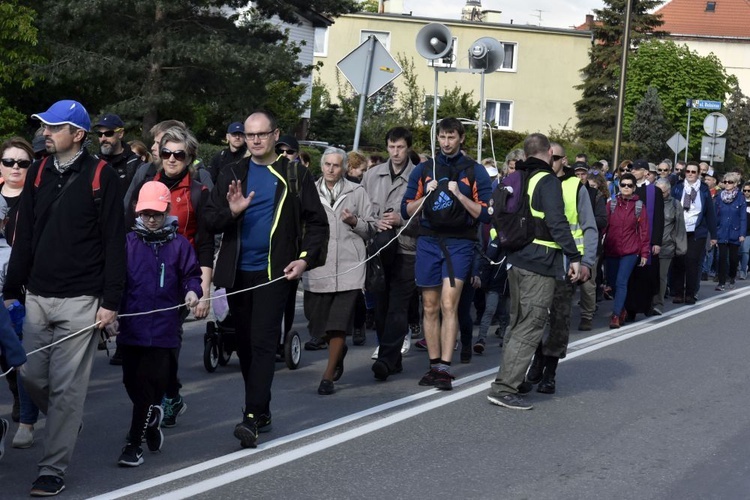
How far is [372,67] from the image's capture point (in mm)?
14969

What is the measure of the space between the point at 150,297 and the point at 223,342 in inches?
144

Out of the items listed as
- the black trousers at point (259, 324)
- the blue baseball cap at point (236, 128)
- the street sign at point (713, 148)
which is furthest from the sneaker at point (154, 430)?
the street sign at point (713, 148)

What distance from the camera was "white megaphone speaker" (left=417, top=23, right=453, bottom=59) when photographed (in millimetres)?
15117

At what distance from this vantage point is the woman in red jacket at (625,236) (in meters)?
15.1

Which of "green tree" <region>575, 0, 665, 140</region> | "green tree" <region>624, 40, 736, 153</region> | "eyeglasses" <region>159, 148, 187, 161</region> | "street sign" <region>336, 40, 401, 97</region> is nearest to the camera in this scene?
"eyeglasses" <region>159, 148, 187, 161</region>

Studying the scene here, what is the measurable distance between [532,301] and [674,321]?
7127mm

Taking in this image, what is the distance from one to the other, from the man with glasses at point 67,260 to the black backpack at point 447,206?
3713 millimetres

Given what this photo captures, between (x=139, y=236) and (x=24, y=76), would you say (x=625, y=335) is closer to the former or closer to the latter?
(x=139, y=236)

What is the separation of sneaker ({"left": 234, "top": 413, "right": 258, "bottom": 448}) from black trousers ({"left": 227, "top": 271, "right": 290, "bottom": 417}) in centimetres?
5

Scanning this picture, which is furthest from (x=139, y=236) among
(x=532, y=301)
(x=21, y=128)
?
(x=21, y=128)

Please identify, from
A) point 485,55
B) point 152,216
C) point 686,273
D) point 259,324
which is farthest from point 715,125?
point 152,216

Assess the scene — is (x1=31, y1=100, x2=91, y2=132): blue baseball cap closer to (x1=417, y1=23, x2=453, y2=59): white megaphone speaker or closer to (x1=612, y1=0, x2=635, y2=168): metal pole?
(x1=417, y1=23, x2=453, y2=59): white megaphone speaker

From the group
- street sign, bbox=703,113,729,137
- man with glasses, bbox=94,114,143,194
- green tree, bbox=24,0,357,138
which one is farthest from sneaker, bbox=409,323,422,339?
street sign, bbox=703,113,729,137

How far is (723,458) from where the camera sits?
7988 mm
